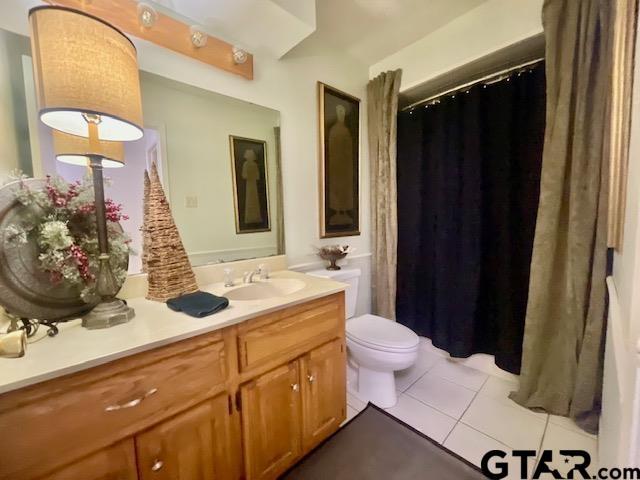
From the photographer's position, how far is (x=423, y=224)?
6.63 ft

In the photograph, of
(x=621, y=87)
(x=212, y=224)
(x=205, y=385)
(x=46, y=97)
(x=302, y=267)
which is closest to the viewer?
(x=46, y=97)

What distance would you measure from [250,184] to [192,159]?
1.06ft

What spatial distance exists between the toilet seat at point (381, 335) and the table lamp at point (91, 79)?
45.1 inches

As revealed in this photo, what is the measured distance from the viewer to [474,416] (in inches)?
55.8

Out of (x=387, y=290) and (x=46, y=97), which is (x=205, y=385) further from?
(x=387, y=290)

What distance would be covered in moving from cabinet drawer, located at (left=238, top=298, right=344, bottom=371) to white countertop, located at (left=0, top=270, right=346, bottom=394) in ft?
0.25

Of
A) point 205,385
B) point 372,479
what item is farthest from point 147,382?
Answer: point 372,479

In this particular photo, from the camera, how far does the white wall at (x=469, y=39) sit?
1.38 m

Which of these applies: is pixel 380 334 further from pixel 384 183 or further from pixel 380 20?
pixel 380 20

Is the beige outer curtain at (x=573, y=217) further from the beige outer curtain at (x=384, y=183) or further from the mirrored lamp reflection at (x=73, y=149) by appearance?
the mirrored lamp reflection at (x=73, y=149)

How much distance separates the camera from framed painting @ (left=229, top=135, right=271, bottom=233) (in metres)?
1.40

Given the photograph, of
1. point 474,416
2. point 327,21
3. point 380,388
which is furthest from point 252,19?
point 474,416

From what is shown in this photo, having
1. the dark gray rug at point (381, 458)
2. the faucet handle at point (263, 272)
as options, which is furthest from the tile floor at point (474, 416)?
the faucet handle at point (263, 272)

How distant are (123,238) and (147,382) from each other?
554 millimetres
